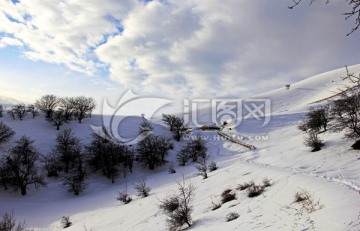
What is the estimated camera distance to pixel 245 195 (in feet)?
57.1

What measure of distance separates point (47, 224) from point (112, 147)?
24.2 metres

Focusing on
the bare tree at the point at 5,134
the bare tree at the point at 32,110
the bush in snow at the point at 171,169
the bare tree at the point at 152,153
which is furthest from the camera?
the bare tree at the point at 32,110

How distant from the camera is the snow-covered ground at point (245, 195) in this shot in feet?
34.5

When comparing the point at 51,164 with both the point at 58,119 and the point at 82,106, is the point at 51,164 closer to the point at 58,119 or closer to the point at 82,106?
the point at 58,119

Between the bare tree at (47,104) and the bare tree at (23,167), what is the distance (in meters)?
20.1

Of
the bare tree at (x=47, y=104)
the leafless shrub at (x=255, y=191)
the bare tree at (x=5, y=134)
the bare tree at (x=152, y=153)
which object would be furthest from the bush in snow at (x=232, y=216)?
the bare tree at (x=47, y=104)

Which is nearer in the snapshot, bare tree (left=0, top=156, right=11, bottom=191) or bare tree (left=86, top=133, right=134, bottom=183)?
bare tree (left=0, top=156, right=11, bottom=191)

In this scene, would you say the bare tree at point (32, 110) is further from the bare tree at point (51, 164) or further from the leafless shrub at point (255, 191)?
the leafless shrub at point (255, 191)

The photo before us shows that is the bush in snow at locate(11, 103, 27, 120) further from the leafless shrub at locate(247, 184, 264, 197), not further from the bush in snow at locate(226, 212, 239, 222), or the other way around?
the bush in snow at locate(226, 212, 239, 222)

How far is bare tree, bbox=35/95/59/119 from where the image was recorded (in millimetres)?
72556

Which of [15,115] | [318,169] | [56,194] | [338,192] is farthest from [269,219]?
[15,115]

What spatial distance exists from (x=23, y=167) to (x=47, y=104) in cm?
2922

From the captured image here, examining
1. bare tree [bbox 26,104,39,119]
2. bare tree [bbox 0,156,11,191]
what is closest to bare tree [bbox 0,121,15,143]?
bare tree [bbox 0,156,11,191]

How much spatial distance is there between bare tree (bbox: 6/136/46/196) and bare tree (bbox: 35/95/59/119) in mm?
20057
